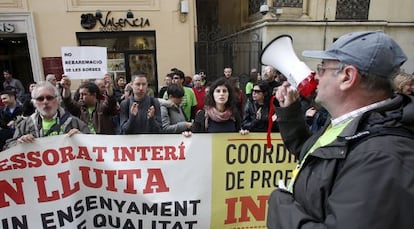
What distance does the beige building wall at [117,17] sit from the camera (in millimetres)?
8766

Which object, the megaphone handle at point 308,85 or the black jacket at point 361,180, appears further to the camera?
the megaphone handle at point 308,85

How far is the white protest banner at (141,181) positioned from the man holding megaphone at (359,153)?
1.39 metres

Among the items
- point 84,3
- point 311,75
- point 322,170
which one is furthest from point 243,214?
point 84,3

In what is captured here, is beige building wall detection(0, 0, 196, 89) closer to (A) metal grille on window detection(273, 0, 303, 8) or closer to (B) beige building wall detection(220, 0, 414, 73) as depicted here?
(B) beige building wall detection(220, 0, 414, 73)

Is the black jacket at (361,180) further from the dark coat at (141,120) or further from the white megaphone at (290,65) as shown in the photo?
the dark coat at (141,120)

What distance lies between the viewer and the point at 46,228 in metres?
2.40

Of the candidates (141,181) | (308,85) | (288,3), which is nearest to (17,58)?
(288,3)

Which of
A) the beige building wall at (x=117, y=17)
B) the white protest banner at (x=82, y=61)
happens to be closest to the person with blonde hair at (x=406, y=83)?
the white protest banner at (x=82, y=61)

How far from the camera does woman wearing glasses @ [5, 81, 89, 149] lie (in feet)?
8.45

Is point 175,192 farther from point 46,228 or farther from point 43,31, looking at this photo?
point 43,31

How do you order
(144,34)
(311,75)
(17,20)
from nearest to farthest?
(311,75)
(17,20)
(144,34)

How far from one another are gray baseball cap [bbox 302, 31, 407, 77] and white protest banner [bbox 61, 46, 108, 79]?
3.76 metres

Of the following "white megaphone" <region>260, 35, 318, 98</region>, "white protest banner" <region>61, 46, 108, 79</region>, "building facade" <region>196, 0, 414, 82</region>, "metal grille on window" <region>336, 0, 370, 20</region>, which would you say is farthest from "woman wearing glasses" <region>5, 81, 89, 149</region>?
"metal grille on window" <region>336, 0, 370, 20</region>

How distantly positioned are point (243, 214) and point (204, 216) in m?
0.34
